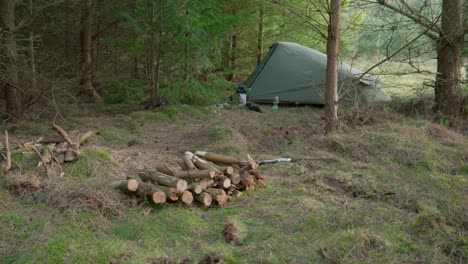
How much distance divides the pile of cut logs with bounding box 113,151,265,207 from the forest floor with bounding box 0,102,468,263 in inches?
5.1

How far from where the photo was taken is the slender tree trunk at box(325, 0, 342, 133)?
775 centimetres

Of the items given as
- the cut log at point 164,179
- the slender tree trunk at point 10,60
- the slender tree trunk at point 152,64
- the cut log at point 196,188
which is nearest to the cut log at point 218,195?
the cut log at point 196,188

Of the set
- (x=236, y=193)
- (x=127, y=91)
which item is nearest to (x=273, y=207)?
(x=236, y=193)

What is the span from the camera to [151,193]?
4883mm

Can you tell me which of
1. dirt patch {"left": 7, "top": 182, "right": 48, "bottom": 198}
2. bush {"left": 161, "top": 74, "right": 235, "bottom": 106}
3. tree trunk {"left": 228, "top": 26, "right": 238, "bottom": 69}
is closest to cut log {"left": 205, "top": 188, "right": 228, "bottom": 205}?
dirt patch {"left": 7, "top": 182, "right": 48, "bottom": 198}

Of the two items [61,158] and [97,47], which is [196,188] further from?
[97,47]

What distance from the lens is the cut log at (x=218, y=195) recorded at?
509 centimetres

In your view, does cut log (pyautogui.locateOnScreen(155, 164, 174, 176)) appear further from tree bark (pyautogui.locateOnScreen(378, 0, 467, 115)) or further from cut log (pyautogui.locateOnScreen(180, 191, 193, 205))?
tree bark (pyautogui.locateOnScreen(378, 0, 467, 115))

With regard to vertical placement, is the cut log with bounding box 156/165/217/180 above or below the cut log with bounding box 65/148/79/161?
below

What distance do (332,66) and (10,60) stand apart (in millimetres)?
6015

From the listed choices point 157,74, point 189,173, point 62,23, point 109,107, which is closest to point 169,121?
point 157,74

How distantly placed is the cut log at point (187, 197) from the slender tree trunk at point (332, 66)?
13.2 feet

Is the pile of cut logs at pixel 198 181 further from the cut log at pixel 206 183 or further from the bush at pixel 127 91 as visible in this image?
the bush at pixel 127 91

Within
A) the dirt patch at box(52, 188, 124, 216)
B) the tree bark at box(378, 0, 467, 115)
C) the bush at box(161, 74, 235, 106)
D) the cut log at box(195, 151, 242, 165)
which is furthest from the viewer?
the bush at box(161, 74, 235, 106)
